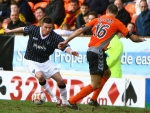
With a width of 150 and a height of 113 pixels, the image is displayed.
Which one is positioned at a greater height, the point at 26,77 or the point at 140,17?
the point at 140,17

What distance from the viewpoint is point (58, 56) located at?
16.8 metres

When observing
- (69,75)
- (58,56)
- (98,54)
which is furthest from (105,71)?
(58,56)

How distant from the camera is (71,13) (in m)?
18.9

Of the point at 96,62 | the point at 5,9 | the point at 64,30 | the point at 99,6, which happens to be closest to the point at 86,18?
the point at 64,30

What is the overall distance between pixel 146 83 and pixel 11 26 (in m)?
5.48

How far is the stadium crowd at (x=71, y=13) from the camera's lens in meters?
17.0

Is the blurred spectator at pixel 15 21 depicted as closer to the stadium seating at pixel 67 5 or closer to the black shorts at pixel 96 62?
the stadium seating at pixel 67 5

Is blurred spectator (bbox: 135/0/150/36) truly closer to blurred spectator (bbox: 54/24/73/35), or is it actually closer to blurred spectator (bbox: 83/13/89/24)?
blurred spectator (bbox: 83/13/89/24)

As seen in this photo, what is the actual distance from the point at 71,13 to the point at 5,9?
2.79m

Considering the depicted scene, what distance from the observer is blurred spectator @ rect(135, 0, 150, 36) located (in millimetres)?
16766

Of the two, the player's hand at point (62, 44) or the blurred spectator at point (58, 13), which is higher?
the blurred spectator at point (58, 13)

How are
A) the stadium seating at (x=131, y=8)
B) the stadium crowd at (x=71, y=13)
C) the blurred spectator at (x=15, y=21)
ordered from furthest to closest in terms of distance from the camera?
the stadium seating at (x=131, y=8) → the blurred spectator at (x=15, y=21) → the stadium crowd at (x=71, y=13)

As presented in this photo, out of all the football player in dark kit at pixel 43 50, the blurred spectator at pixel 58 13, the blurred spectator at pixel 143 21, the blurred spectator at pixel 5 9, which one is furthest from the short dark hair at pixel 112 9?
the blurred spectator at pixel 5 9

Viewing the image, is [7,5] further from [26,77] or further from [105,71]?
[105,71]
